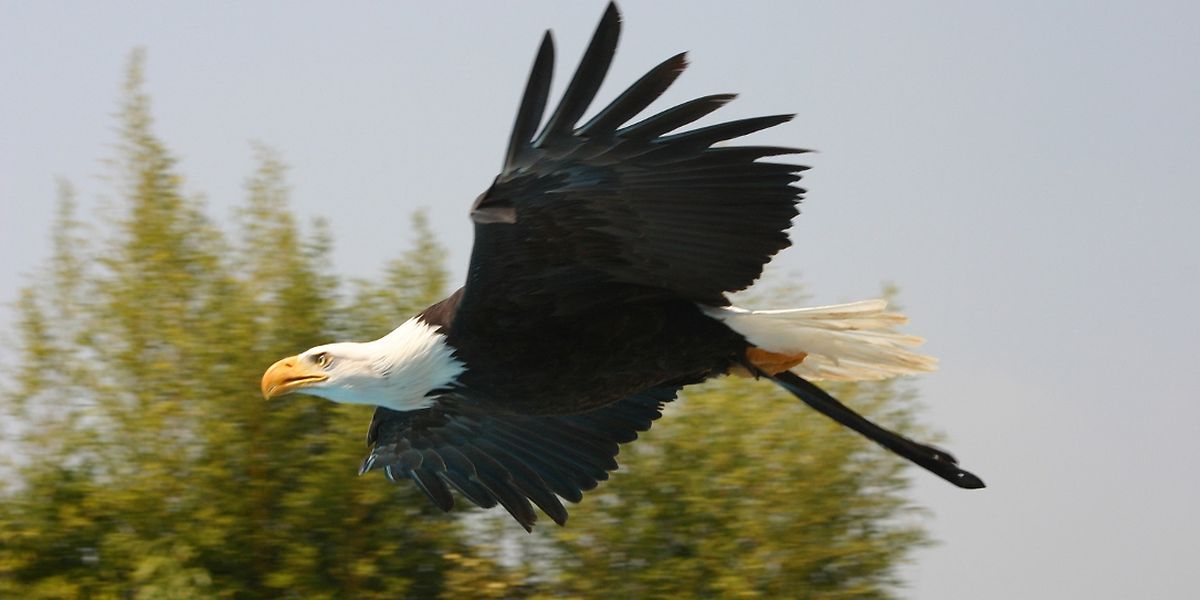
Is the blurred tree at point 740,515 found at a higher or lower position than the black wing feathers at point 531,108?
lower

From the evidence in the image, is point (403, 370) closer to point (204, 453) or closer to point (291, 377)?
point (291, 377)

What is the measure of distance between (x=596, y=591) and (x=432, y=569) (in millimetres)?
948

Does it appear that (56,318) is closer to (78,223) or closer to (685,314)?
(78,223)

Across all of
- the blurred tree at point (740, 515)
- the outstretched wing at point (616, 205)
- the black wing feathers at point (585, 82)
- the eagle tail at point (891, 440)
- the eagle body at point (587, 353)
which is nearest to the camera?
the black wing feathers at point (585, 82)

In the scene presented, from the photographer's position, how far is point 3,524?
8227 millimetres

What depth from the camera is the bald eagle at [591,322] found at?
433 centimetres

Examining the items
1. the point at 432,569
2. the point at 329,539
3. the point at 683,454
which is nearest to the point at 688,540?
the point at 683,454

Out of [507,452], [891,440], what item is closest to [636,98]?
[891,440]

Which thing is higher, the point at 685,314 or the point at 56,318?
the point at 685,314

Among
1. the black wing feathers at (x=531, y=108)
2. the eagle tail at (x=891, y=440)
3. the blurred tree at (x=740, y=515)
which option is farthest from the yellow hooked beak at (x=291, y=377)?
the blurred tree at (x=740, y=515)

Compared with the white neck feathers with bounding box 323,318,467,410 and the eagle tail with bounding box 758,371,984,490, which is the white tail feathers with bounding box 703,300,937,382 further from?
the white neck feathers with bounding box 323,318,467,410

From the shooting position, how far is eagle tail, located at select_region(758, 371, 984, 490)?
18.2 feet

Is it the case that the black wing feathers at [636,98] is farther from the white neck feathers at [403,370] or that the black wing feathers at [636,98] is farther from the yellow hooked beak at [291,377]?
the yellow hooked beak at [291,377]

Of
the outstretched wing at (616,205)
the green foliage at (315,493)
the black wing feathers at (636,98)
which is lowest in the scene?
the green foliage at (315,493)
